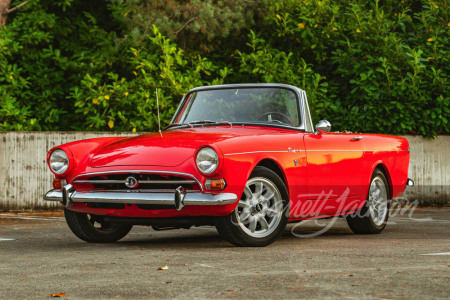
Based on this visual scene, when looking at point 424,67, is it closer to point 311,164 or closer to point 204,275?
point 311,164

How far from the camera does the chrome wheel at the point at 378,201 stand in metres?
9.65

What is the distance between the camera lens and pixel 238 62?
19.3 metres

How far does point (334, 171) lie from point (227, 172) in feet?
6.38

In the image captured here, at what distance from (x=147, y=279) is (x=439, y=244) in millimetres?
3562

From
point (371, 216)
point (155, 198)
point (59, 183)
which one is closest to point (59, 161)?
point (59, 183)

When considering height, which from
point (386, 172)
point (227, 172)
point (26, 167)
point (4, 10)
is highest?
point (4, 10)

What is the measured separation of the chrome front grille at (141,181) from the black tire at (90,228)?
607 mm

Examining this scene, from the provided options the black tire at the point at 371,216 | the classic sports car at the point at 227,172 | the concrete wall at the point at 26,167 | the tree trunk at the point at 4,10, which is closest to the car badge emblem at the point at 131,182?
the classic sports car at the point at 227,172

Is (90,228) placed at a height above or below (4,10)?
below

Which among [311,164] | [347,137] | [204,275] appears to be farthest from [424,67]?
[204,275]

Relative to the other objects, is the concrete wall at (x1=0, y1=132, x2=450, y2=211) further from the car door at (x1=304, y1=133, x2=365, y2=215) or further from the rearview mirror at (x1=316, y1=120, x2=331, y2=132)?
the rearview mirror at (x1=316, y1=120, x2=331, y2=132)

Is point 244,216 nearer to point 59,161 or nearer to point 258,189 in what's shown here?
point 258,189

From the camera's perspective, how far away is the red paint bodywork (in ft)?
23.8

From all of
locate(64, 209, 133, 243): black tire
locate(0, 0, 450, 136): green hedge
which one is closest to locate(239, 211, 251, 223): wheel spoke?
locate(64, 209, 133, 243): black tire
